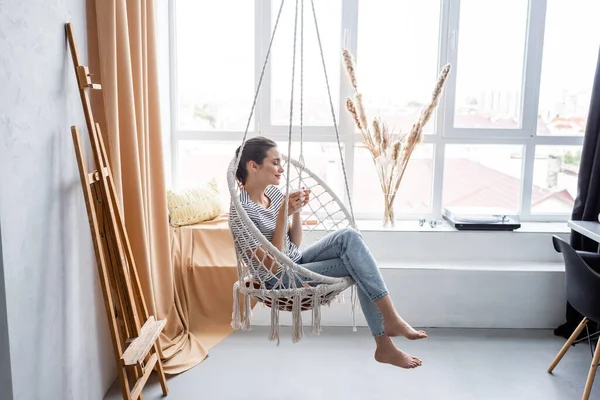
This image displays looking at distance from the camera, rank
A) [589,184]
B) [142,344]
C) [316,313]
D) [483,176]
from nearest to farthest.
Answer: [142,344]
[316,313]
[589,184]
[483,176]

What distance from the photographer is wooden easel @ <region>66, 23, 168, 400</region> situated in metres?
2.14

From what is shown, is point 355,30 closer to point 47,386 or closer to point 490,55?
point 490,55

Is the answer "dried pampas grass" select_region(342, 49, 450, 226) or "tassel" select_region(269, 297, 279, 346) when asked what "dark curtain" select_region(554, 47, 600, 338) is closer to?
"dried pampas grass" select_region(342, 49, 450, 226)

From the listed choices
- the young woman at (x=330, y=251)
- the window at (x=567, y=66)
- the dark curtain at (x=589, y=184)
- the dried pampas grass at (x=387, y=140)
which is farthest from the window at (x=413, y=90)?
the young woman at (x=330, y=251)

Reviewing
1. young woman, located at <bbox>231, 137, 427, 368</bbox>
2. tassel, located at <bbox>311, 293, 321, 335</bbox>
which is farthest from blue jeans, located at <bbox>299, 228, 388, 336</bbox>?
tassel, located at <bbox>311, 293, 321, 335</bbox>

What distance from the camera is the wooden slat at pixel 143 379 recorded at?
88.0 inches

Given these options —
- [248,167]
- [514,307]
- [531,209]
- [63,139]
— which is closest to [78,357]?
[63,139]

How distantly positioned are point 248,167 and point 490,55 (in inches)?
83.3

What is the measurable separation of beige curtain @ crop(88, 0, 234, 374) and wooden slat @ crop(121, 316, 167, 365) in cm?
33

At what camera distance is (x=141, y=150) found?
8.89 feet

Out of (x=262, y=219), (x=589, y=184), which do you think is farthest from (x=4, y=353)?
(x=589, y=184)

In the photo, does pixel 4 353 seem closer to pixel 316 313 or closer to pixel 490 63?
pixel 316 313

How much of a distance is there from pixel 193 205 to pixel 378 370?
57.7 inches

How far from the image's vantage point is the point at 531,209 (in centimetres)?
401
